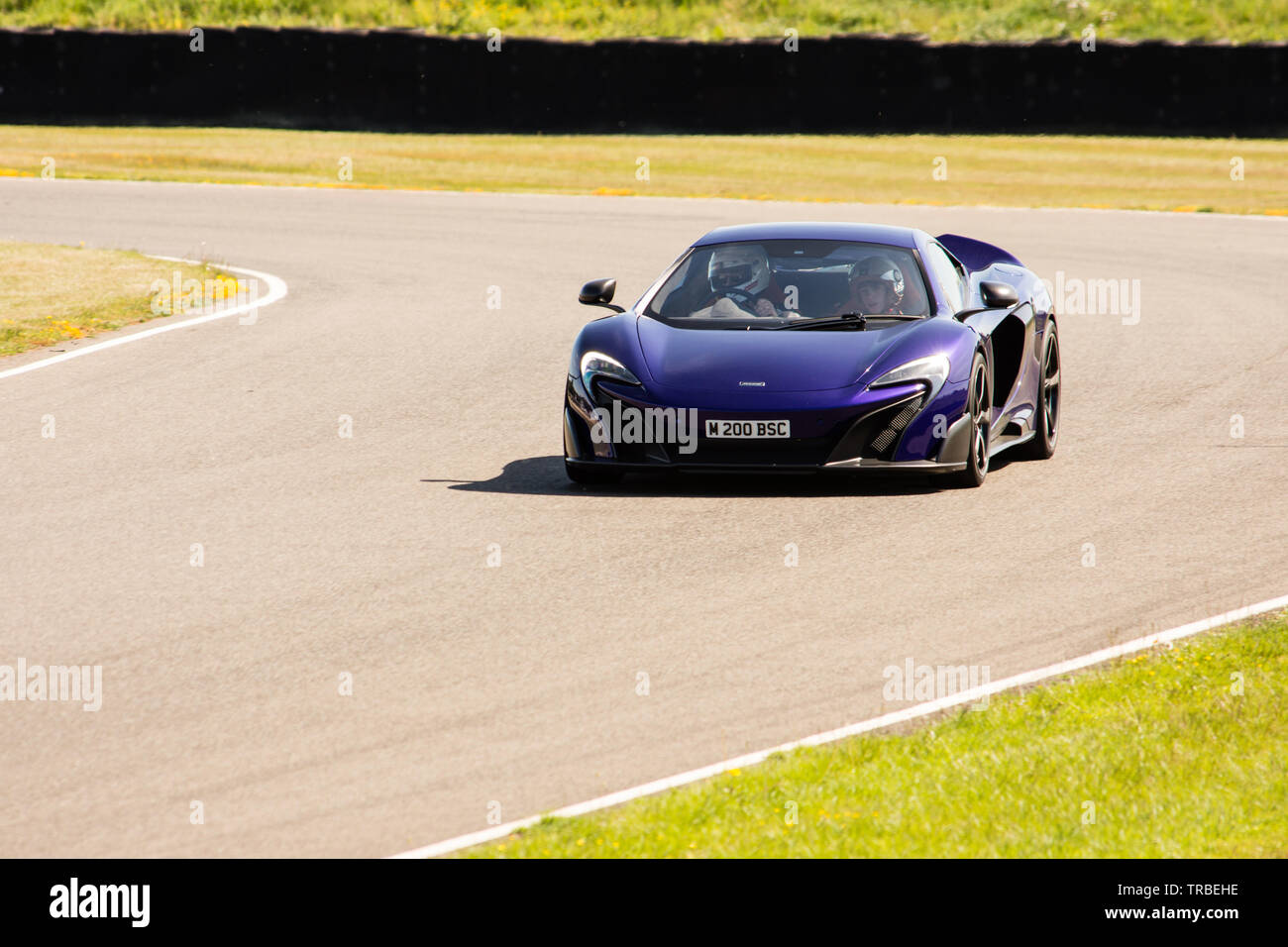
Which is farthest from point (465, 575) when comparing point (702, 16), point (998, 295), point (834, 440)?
point (702, 16)

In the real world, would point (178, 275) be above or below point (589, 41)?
below

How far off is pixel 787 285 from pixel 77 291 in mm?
8532

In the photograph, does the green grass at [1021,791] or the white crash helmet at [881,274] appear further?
the white crash helmet at [881,274]

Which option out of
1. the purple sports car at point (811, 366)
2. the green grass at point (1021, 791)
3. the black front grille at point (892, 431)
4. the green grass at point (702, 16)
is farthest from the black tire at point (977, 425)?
the green grass at point (702, 16)

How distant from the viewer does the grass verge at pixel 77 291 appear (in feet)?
47.0

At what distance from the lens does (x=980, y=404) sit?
9.31 m

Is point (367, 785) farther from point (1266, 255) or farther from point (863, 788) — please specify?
point (1266, 255)

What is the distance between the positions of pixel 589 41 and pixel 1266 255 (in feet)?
59.1

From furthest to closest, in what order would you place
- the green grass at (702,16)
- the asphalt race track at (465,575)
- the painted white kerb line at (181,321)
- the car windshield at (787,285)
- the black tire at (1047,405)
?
the green grass at (702,16)
the painted white kerb line at (181,321)
the black tire at (1047,405)
the car windshield at (787,285)
the asphalt race track at (465,575)

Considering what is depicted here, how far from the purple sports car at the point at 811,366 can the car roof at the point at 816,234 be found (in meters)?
0.01

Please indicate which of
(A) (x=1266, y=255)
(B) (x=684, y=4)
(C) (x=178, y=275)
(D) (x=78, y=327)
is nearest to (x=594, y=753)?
(D) (x=78, y=327)

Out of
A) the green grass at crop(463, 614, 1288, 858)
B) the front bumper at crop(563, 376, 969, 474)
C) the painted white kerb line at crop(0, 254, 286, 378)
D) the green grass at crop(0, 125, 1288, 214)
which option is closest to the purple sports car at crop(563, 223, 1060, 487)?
the front bumper at crop(563, 376, 969, 474)

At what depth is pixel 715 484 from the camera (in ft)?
30.8

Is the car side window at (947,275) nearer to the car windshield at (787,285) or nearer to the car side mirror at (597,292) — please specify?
the car windshield at (787,285)
